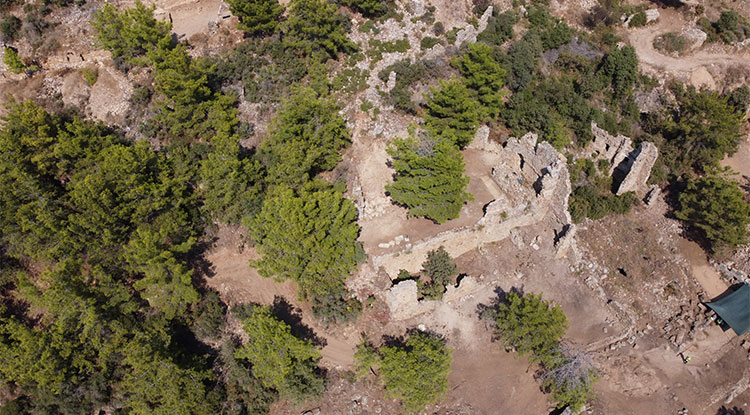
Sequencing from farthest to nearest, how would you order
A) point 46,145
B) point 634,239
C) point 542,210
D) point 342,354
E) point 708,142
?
point 708,142, point 634,239, point 542,210, point 46,145, point 342,354

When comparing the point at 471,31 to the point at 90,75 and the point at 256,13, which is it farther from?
the point at 90,75

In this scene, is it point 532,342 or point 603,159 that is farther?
point 603,159

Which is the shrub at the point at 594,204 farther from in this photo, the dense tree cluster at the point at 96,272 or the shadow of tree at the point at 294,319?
the dense tree cluster at the point at 96,272

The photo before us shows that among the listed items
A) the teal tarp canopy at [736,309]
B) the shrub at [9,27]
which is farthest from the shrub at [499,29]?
the shrub at [9,27]

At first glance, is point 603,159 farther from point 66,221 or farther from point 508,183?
point 66,221

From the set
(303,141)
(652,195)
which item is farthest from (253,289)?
(652,195)

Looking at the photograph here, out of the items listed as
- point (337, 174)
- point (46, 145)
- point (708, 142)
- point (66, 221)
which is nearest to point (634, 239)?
point (708, 142)
